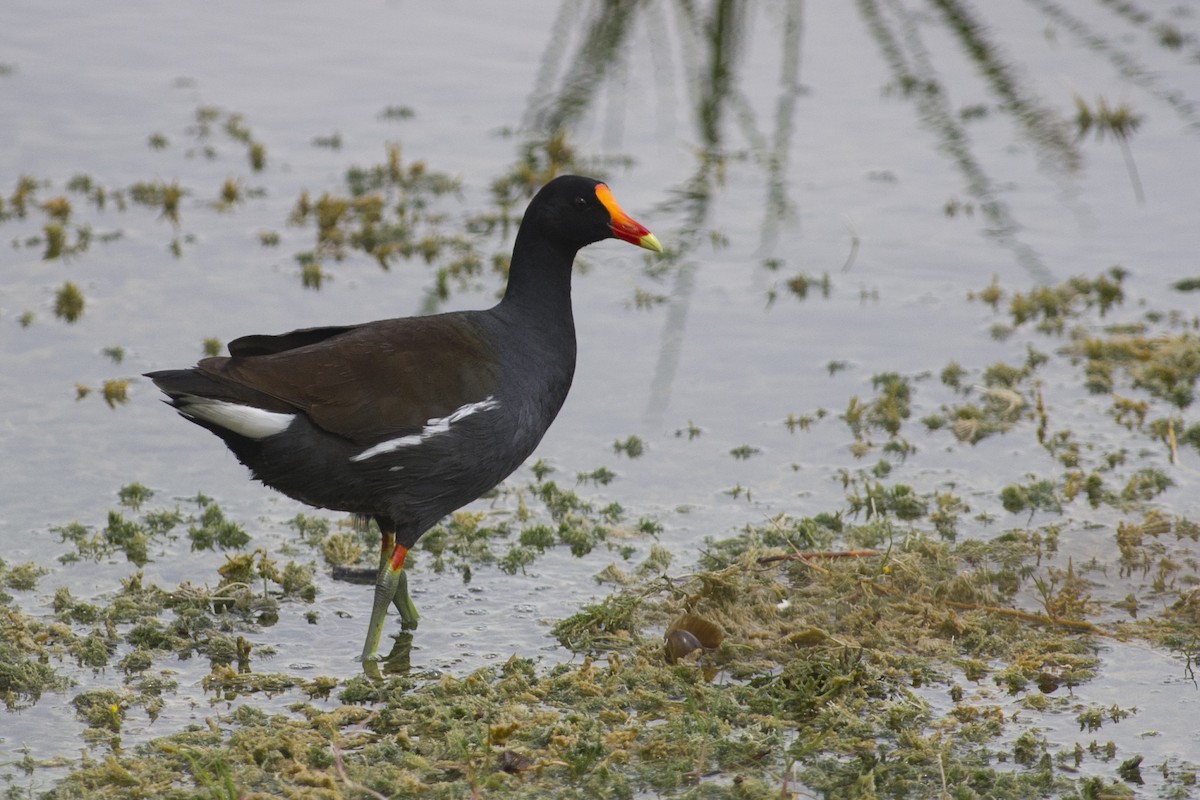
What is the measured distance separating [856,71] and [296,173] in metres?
4.28

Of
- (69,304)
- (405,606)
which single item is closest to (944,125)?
(69,304)

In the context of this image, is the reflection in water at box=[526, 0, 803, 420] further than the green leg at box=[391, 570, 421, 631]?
Yes

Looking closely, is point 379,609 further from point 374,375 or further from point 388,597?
point 374,375

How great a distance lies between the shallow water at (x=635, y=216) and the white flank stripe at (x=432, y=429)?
0.63 m

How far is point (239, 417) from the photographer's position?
427 cm

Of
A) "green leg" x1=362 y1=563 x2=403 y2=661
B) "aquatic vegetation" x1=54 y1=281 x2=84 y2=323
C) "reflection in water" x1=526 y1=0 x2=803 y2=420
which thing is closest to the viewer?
"green leg" x1=362 y1=563 x2=403 y2=661

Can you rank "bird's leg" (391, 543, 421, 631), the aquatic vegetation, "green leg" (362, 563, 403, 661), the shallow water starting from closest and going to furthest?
"green leg" (362, 563, 403, 661), "bird's leg" (391, 543, 421, 631), the shallow water, the aquatic vegetation

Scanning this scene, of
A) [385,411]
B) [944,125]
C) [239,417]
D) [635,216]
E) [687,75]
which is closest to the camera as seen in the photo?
[239,417]

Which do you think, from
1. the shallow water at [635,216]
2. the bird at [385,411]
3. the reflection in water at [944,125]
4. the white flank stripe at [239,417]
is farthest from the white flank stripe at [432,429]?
the reflection in water at [944,125]

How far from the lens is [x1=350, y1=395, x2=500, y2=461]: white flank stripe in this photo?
4453mm

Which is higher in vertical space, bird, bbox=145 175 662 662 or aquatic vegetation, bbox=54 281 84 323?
aquatic vegetation, bbox=54 281 84 323

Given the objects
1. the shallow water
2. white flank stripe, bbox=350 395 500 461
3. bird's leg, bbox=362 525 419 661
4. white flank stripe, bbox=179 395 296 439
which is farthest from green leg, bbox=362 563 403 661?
white flank stripe, bbox=179 395 296 439

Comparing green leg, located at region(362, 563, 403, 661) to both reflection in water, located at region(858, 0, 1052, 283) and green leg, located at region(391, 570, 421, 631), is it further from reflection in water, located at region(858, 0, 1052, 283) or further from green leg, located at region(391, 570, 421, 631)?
reflection in water, located at region(858, 0, 1052, 283)

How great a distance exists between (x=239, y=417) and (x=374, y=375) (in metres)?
0.45
